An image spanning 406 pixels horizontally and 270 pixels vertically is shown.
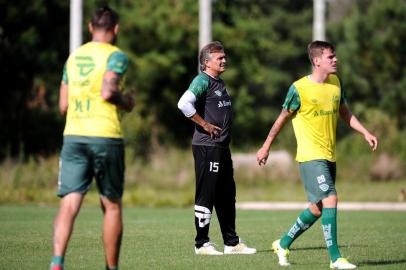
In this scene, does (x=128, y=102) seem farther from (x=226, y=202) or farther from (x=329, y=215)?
(x=226, y=202)

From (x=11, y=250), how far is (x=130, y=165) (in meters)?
17.6

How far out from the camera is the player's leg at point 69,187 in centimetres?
834

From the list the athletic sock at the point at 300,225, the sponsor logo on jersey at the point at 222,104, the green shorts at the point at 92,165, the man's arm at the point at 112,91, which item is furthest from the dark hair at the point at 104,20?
the sponsor logo on jersey at the point at 222,104

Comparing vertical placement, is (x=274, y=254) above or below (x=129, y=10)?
below

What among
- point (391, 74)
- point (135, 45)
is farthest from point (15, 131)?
point (391, 74)

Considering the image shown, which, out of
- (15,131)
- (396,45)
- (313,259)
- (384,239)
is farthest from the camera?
(396,45)

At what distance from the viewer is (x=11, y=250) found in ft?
38.2

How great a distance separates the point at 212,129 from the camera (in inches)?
454

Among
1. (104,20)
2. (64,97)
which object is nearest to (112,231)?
(64,97)

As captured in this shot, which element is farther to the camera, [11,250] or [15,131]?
[15,131]

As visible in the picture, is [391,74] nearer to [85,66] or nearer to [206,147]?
[206,147]

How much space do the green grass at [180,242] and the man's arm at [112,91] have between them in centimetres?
249

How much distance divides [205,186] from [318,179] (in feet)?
6.50

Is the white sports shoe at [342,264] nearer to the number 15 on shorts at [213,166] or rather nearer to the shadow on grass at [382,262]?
the shadow on grass at [382,262]
